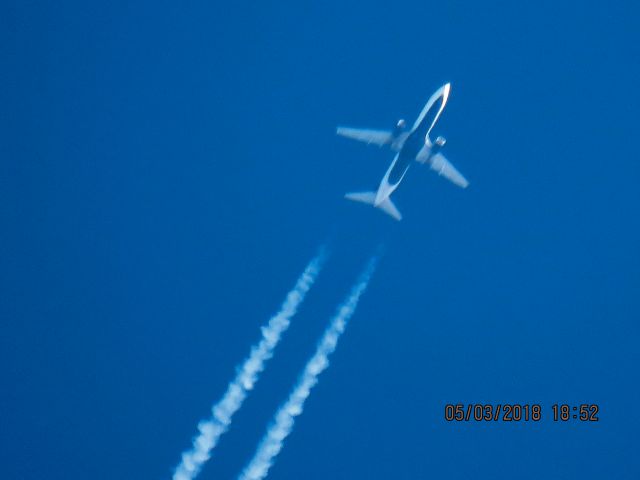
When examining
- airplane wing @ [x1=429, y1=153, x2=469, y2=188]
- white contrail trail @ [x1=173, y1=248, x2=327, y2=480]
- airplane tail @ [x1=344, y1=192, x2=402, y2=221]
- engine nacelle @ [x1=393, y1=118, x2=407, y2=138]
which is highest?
airplane wing @ [x1=429, y1=153, x2=469, y2=188]

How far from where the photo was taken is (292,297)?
3703 centimetres

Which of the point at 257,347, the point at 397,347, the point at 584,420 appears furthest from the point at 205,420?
the point at 584,420

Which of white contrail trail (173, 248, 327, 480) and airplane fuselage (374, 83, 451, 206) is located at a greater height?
airplane fuselage (374, 83, 451, 206)

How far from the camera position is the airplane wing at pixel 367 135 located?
35.6 metres

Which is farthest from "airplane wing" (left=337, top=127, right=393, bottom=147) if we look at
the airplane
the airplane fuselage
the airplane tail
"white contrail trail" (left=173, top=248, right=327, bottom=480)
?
"white contrail trail" (left=173, top=248, right=327, bottom=480)

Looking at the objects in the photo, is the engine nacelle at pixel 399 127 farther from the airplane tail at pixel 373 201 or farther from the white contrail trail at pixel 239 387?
the white contrail trail at pixel 239 387

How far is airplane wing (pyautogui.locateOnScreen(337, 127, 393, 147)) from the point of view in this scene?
35.6m

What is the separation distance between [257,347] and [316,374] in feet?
12.1

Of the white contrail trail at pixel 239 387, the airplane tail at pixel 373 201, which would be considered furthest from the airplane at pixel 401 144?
the white contrail trail at pixel 239 387

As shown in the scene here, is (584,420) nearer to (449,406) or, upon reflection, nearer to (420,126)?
(449,406)

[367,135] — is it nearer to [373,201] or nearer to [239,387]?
[373,201]

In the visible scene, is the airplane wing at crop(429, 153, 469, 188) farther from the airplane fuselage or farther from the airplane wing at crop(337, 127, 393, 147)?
the airplane wing at crop(337, 127, 393, 147)

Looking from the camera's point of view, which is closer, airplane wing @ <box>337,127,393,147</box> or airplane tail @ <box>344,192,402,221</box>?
airplane tail @ <box>344,192,402,221</box>

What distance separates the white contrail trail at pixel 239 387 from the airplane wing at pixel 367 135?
333 inches
